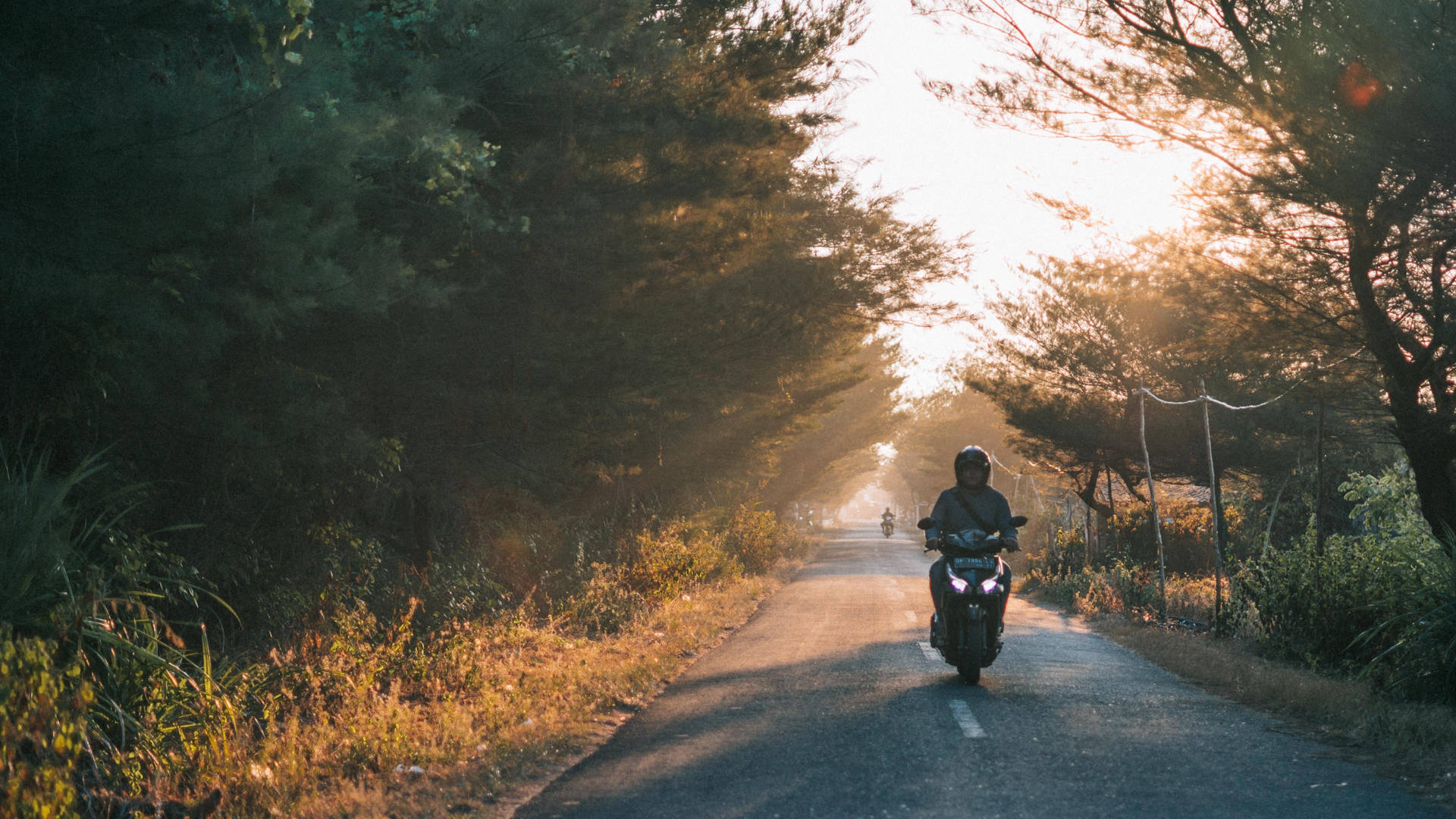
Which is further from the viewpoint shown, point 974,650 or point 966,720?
point 974,650

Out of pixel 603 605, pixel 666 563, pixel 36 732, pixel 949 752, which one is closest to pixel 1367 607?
pixel 949 752

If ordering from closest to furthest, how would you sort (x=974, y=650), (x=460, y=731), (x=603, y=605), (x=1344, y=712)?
(x=460, y=731), (x=1344, y=712), (x=974, y=650), (x=603, y=605)

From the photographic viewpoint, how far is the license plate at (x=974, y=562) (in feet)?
33.4

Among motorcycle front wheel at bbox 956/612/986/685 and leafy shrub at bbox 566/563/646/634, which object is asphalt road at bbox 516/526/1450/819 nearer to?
motorcycle front wheel at bbox 956/612/986/685

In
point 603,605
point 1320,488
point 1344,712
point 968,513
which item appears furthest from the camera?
point 603,605

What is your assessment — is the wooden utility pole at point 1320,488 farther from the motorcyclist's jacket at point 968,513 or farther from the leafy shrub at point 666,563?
the leafy shrub at point 666,563

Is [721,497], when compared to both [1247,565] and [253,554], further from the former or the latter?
[253,554]

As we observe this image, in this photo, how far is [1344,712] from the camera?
8.42 meters

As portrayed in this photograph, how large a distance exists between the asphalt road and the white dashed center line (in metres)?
0.03

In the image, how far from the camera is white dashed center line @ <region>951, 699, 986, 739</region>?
25.4 feet

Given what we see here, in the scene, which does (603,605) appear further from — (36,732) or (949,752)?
(36,732)

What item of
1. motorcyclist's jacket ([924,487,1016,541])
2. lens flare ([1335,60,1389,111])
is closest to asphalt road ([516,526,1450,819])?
motorcyclist's jacket ([924,487,1016,541])

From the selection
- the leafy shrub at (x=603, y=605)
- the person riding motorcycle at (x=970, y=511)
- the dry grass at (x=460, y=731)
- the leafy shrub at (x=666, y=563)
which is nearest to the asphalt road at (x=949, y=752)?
the dry grass at (x=460, y=731)

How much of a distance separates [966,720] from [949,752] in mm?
1206
